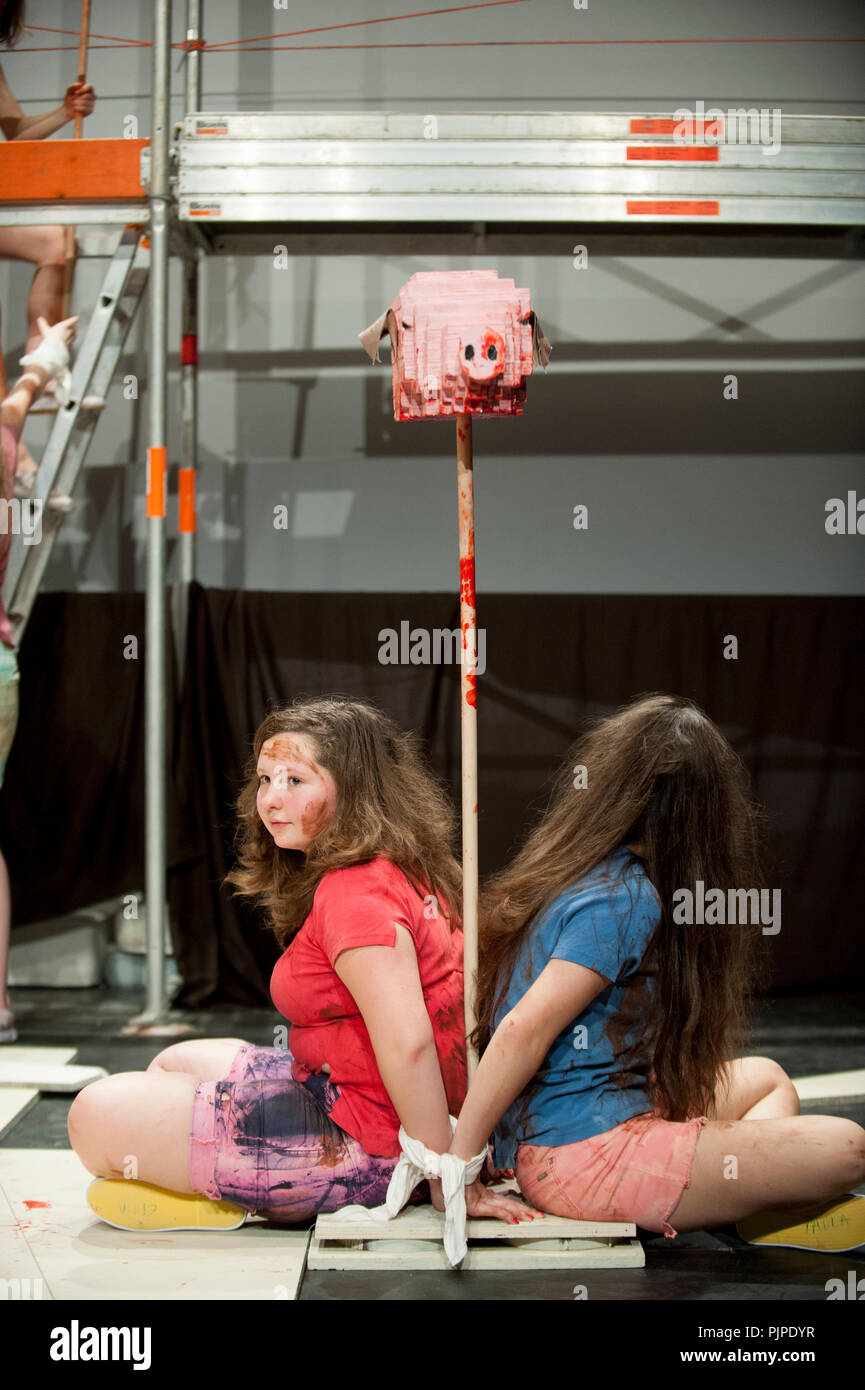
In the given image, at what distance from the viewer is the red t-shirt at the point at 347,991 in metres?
2.43

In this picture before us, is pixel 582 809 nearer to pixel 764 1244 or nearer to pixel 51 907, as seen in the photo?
pixel 764 1244

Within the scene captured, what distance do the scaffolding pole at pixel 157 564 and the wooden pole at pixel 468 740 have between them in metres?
2.29

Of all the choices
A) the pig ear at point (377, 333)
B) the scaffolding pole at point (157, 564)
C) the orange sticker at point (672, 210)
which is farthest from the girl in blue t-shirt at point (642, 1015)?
the orange sticker at point (672, 210)

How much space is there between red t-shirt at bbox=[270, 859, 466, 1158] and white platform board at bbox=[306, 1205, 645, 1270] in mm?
144

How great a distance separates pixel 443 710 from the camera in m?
5.28

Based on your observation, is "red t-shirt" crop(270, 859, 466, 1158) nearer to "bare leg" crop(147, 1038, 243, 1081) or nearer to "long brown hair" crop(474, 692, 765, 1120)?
"long brown hair" crop(474, 692, 765, 1120)

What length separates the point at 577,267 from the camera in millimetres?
5980

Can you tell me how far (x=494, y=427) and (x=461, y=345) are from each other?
349 centimetres

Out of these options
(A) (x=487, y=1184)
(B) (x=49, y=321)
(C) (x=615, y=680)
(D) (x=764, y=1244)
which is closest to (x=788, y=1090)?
(D) (x=764, y=1244)

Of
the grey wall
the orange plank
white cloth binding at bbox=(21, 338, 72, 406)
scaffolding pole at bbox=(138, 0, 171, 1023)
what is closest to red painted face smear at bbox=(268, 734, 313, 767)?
scaffolding pole at bbox=(138, 0, 171, 1023)

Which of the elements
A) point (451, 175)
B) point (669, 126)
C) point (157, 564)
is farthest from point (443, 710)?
point (669, 126)

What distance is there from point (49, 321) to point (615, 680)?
8.86 feet

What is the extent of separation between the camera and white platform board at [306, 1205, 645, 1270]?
2379 mm

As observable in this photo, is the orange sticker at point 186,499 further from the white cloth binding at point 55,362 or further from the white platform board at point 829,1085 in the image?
the white platform board at point 829,1085
